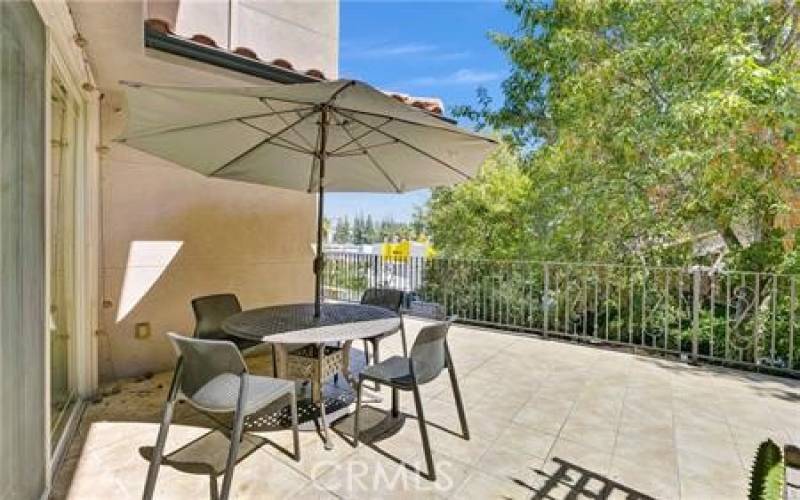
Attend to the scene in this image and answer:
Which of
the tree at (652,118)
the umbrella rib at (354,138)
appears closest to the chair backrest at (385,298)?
the umbrella rib at (354,138)

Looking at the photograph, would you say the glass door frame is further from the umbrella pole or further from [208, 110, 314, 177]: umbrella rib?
the umbrella pole

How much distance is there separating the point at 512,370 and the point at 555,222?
334 centimetres

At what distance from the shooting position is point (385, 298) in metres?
4.10

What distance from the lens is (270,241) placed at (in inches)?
187

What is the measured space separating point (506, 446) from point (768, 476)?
1.73 metres

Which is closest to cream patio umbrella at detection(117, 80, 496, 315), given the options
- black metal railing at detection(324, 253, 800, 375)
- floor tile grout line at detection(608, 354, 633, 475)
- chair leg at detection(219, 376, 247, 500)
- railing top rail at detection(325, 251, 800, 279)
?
chair leg at detection(219, 376, 247, 500)

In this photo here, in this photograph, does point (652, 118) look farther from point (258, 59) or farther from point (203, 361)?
point (203, 361)

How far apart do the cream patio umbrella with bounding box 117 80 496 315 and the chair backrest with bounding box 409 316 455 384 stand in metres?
0.99

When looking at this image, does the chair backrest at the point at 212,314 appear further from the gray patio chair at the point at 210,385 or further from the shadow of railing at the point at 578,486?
the shadow of railing at the point at 578,486

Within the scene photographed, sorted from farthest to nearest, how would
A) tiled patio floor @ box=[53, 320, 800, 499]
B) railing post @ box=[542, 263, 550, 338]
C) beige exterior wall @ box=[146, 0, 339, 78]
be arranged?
railing post @ box=[542, 263, 550, 338] → beige exterior wall @ box=[146, 0, 339, 78] → tiled patio floor @ box=[53, 320, 800, 499]

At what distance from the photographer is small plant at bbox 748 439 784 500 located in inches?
43.0

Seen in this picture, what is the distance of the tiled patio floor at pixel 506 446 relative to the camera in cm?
225

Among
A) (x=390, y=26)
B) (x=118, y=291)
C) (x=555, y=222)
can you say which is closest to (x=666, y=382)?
(x=555, y=222)

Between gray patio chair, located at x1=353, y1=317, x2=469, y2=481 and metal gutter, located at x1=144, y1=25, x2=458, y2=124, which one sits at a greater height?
metal gutter, located at x1=144, y1=25, x2=458, y2=124
